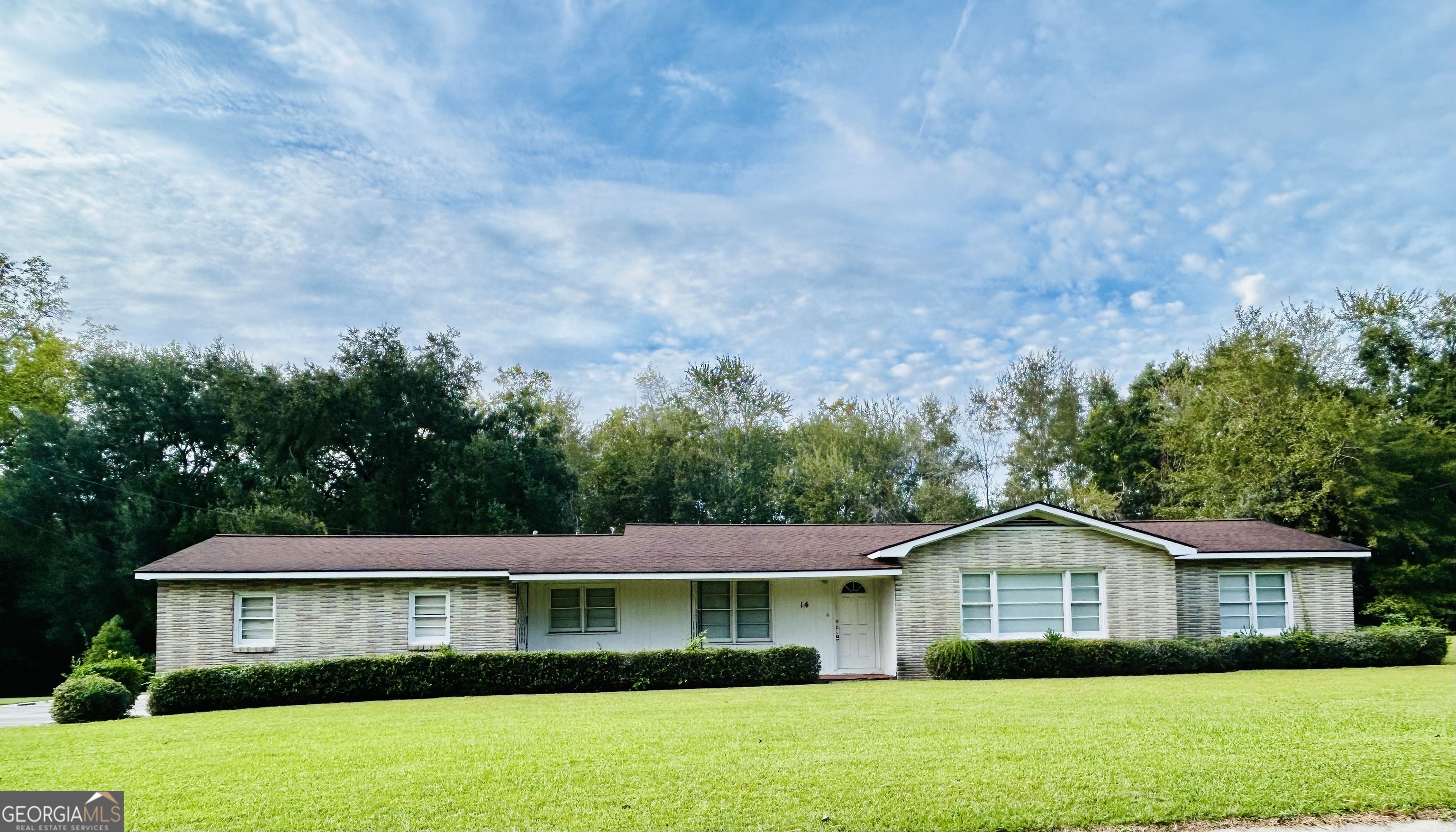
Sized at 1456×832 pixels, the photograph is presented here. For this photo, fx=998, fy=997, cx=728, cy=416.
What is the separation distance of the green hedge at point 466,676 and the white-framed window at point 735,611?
3.20 metres

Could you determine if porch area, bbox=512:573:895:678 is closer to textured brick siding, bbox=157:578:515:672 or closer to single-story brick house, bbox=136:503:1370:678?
single-story brick house, bbox=136:503:1370:678

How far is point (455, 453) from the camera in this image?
43000mm

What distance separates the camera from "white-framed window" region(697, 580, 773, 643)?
2447cm

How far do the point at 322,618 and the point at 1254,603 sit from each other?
22.1 metres

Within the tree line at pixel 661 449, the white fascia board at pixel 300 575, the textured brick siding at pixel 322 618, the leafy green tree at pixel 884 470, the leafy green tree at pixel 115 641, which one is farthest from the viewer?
the leafy green tree at pixel 884 470

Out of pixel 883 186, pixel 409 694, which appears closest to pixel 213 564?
pixel 409 694

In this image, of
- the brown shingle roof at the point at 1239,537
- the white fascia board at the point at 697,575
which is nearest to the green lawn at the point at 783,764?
the white fascia board at the point at 697,575

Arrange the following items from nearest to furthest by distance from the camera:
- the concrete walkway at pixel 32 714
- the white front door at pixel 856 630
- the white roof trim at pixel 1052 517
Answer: the concrete walkway at pixel 32 714
the white roof trim at pixel 1052 517
the white front door at pixel 856 630

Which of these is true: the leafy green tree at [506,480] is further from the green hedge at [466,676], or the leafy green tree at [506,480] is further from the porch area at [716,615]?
the green hedge at [466,676]

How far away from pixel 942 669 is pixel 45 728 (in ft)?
54.9

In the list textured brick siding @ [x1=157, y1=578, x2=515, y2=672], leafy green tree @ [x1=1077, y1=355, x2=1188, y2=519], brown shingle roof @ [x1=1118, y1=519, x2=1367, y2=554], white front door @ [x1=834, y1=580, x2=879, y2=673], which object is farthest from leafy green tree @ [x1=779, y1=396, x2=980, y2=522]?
textured brick siding @ [x1=157, y1=578, x2=515, y2=672]

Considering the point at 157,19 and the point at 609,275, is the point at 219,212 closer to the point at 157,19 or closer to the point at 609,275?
the point at 157,19

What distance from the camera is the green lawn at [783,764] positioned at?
27.2 ft
